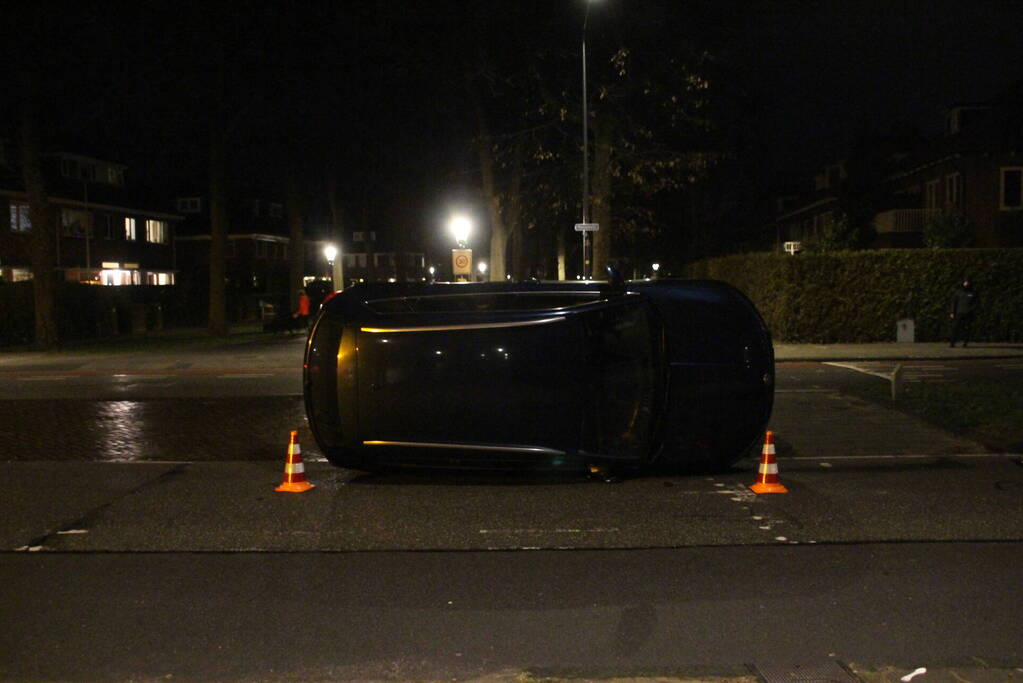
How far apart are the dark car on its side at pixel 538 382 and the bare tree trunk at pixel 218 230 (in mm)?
26148

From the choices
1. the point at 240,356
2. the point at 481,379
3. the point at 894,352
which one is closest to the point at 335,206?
the point at 240,356

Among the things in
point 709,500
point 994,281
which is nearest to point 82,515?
point 709,500

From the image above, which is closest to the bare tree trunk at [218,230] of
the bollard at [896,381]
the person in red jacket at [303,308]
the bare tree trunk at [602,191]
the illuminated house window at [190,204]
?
the person in red jacket at [303,308]

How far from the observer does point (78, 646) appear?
4816mm

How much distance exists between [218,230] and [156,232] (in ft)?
69.5

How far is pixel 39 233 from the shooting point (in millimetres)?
27094

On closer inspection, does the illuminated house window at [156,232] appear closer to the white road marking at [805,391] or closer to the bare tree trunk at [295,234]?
the bare tree trunk at [295,234]

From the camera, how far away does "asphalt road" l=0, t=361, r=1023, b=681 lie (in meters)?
4.66

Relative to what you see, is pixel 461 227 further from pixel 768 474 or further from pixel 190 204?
pixel 190 204

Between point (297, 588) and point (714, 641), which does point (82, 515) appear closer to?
point (297, 588)

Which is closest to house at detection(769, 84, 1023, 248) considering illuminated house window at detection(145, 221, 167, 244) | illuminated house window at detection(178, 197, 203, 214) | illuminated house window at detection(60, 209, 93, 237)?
illuminated house window at detection(60, 209, 93, 237)

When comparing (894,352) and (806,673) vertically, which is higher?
(894,352)

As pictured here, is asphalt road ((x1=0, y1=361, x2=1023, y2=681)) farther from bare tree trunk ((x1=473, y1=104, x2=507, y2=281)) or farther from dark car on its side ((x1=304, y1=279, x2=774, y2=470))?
bare tree trunk ((x1=473, y1=104, x2=507, y2=281))

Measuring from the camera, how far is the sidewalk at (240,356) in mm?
21516
